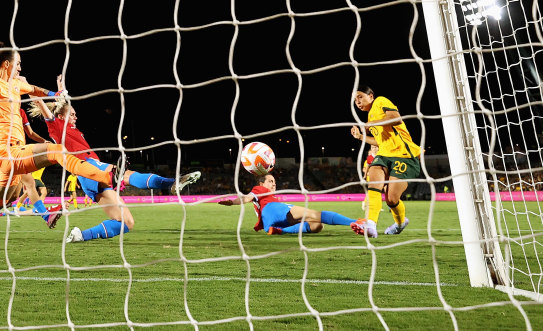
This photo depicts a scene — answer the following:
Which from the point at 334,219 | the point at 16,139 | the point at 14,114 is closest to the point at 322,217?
the point at 334,219

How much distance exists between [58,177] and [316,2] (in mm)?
18057

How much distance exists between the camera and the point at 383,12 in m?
22.7

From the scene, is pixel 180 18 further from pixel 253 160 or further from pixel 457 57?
pixel 457 57

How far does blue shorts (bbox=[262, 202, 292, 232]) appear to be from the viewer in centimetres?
619

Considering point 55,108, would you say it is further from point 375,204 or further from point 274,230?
point 274,230

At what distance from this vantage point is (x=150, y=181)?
14.6 feet

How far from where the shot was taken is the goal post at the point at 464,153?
3303 millimetres

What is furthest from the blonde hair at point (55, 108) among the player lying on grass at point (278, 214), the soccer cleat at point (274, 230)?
the soccer cleat at point (274, 230)

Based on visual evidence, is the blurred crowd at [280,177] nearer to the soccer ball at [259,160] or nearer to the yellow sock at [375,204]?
the soccer ball at [259,160]

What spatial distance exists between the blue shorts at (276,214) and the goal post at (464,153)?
303 centimetres

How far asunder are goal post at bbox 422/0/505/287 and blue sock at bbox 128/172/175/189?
7.54ft

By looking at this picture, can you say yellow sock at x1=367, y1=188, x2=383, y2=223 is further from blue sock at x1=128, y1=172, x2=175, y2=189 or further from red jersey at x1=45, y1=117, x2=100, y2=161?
red jersey at x1=45, y1=117, x2=100, y2=161

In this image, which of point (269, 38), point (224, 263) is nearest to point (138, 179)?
point (224, 263)

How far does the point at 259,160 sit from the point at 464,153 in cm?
275
